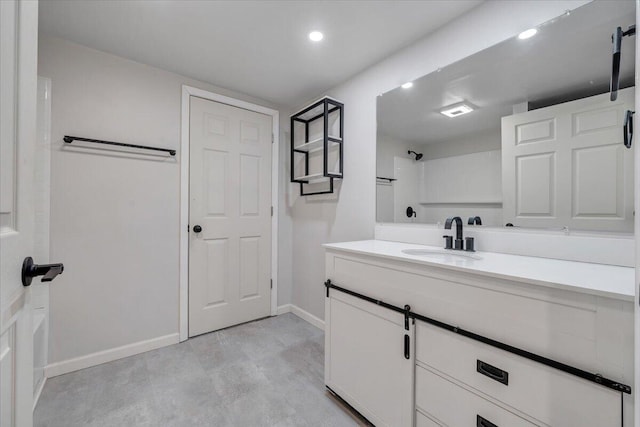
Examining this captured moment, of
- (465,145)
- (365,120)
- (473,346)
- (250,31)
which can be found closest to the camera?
(473,346)

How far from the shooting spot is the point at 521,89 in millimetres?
1414

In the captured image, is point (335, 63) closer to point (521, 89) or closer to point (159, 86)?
point (521, 89)

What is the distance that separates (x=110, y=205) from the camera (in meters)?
2.07

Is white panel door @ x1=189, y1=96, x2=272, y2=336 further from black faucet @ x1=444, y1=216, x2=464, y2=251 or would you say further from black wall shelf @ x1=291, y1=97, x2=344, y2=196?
black faucet @ x1=444, y1=216, x2=464, y2=251

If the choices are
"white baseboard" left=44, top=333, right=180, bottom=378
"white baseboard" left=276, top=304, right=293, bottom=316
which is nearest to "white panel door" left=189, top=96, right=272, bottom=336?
"white baseboard" left=276, top=304, right=293, bottom=316

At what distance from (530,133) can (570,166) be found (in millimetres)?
245

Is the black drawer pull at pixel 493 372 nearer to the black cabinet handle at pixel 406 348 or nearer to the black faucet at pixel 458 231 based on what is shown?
the black cabinet handle at pixel 406 348

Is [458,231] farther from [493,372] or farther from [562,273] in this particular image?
[493,372]

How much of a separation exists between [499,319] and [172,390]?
1.90 metres

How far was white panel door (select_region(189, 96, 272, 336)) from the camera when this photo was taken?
2.46 m

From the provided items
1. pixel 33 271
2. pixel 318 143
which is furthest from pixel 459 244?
pixel 33 271

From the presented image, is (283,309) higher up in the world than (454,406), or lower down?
lower down

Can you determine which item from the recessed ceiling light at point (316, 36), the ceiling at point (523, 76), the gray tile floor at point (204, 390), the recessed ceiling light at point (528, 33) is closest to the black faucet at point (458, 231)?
the ceiling at point (523, 76)

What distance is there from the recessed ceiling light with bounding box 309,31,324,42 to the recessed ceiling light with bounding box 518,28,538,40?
1136 mm
